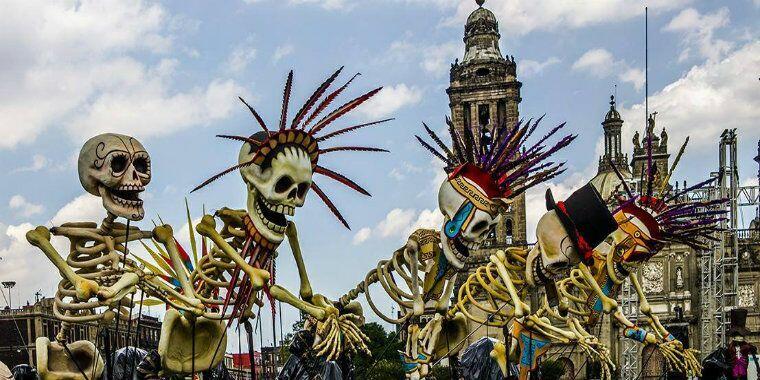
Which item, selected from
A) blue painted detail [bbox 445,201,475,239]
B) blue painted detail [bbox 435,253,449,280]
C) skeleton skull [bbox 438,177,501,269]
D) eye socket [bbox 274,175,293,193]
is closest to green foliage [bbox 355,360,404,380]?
blue painted detail [bbox 435,253,449,280]

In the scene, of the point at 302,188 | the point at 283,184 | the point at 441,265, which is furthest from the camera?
Result: the point at 441,265

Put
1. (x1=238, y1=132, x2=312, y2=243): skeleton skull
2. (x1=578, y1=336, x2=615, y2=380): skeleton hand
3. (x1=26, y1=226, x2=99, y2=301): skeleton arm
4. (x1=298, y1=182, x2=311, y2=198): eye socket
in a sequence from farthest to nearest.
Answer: (x1=578, y1=336, x2=615, y2=380): skeleton hand → (x1=298, y1=182, x2=311, y2=198): eye socket → (x1=238, y1=132, x2=312, y2=243): skeleton skull → (x1=26, y1=226, x2=99, y2=301): skeleton arm

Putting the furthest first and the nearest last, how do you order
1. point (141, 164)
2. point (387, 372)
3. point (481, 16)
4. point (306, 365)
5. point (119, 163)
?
point (481, 16), point (387, 372), point (306, 365), point (141, 164), point (119, 163)

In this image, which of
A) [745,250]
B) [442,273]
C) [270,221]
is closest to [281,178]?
[270,221]

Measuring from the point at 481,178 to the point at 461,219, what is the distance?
621mm

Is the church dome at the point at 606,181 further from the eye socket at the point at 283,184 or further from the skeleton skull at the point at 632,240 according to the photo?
the eye socket at the point at 283,184

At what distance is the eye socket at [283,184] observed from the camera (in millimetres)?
12141

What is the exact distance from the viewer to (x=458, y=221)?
15281mm

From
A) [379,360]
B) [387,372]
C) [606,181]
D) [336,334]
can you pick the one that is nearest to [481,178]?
[336,334]

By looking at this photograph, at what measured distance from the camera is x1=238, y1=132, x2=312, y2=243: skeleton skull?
12.1m

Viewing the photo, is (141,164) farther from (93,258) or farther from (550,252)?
(550,252)

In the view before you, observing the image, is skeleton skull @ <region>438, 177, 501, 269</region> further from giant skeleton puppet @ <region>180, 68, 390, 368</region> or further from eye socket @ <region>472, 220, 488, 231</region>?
giant skeleton puppet @ <region>180, 68, 390, 368</region>

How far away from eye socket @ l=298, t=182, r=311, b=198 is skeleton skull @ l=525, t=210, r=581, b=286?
14.4 ft

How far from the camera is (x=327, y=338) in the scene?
457 inches
